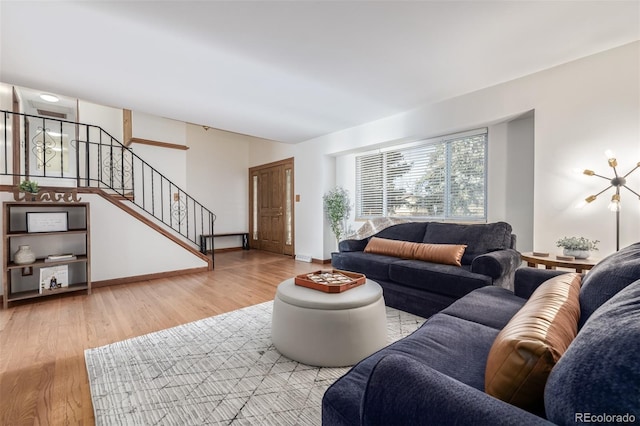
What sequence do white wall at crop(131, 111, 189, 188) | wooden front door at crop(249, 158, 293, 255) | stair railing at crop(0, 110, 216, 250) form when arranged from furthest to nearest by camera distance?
wooden front door at crop(249, 158, 293, 255) → white wall at crop(131, 111, 189, 188) → stair railing at crop(0, 110, 216, 250)

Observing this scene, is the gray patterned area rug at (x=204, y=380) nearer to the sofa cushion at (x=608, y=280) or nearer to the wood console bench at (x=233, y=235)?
the sofa cushion at (x=608, y=280)

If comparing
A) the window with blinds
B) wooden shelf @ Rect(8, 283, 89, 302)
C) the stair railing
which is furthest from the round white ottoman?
the stair railing

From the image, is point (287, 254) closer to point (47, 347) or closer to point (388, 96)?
point (388, 96)

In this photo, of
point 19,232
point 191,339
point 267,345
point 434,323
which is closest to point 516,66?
point 434,323

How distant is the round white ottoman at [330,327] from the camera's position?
1842 mm

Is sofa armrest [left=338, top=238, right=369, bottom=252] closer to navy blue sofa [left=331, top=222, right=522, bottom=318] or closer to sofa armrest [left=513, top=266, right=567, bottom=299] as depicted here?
navy blue sofa [left=331, top=222, right=522, bottom=318]

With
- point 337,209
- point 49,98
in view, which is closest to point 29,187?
point 49,98

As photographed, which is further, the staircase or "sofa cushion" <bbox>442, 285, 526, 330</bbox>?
the staircase

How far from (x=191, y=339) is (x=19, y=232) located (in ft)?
8.92

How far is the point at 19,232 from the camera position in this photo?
3.25m

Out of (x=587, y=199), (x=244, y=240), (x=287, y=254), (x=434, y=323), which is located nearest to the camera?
(x=434, y=323)

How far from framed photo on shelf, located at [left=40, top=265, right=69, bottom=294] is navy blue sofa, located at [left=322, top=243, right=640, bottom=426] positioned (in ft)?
13.1

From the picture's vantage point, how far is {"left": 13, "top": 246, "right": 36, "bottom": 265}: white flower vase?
10.4ft

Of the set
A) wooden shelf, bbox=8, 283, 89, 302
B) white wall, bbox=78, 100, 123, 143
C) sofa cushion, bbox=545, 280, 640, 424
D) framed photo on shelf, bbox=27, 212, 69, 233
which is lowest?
wooden shelf, bbox=8, 283, 89, 302
